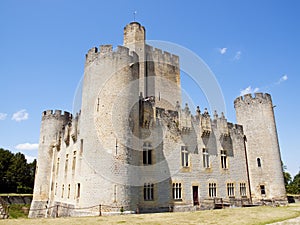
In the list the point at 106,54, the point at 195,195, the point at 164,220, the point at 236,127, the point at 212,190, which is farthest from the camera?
the point at 236,127

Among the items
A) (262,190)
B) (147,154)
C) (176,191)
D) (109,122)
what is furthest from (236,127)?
(109,122)

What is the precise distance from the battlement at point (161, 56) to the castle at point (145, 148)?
0.42 ft

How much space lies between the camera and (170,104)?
2864 centimetres

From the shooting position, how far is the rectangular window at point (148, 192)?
63.4 ft

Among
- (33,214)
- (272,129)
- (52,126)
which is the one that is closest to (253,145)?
(272,129)

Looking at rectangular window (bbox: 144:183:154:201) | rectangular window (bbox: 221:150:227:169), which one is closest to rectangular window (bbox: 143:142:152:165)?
rectangular window (bbox: 144:183:154:201)

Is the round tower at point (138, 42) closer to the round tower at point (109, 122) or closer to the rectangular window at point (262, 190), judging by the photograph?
the round tower at point (109, 122)

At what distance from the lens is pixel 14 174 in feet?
158

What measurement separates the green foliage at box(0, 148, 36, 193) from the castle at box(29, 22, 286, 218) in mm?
22476

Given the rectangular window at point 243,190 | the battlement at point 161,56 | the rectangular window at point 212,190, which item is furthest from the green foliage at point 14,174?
the rectangular window at point 243,190

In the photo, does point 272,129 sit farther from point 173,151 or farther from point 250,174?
point 173,151

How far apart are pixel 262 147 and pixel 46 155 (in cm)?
2454

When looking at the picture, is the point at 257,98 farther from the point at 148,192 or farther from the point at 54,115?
the point at 54,115

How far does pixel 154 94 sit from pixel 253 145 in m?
12.2
